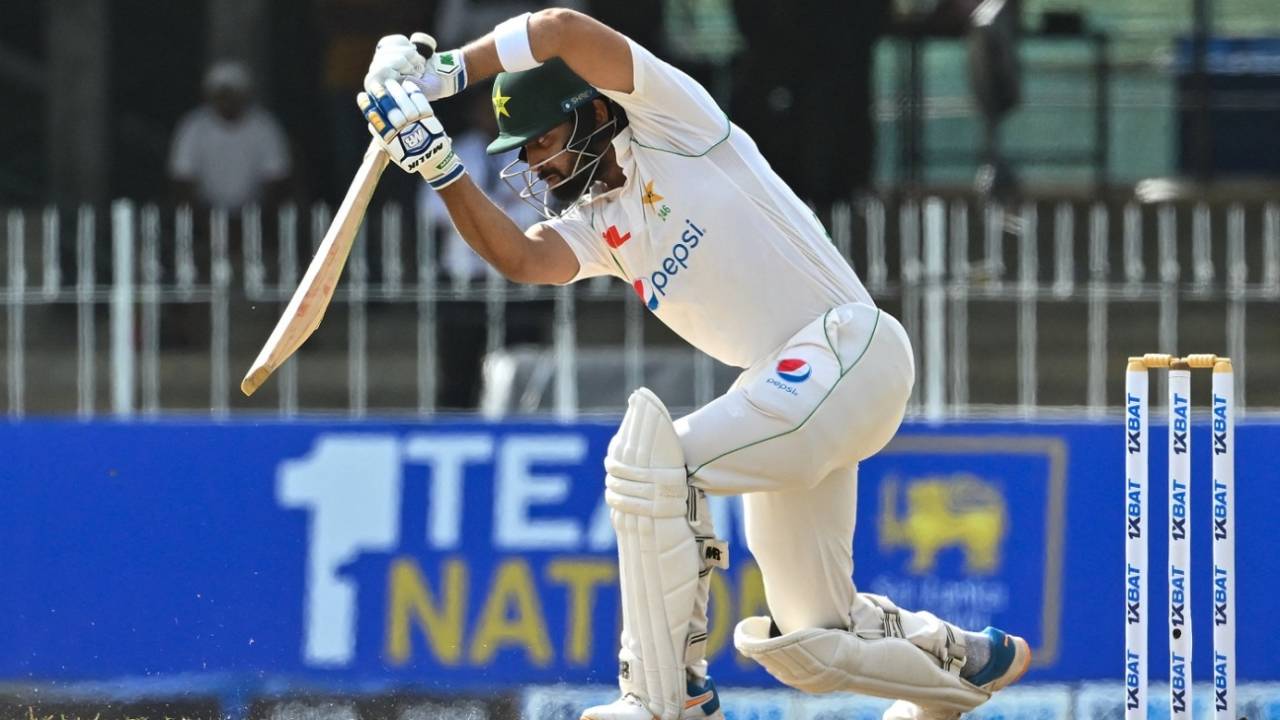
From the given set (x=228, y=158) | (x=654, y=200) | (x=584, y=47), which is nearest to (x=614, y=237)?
(x=654, y=200)

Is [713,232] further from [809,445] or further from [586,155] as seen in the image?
[809,445]

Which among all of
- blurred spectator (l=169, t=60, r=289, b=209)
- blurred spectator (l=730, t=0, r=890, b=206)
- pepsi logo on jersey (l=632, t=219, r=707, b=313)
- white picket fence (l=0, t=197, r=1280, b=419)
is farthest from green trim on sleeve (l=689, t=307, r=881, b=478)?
blurred spectator (l=169, t=60, r=289, b=209)

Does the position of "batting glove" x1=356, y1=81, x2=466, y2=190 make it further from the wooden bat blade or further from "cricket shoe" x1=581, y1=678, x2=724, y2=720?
"cricket shoe" x1=581, y1=678, x2=724, y2=720

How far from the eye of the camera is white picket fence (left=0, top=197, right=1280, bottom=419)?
8.80m

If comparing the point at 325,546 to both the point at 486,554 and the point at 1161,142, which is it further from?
the point at 1161,142

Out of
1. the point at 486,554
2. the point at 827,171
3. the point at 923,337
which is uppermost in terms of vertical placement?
the point at 827,171

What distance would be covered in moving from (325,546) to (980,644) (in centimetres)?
202

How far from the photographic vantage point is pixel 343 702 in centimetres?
574

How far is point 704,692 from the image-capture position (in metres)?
4.66

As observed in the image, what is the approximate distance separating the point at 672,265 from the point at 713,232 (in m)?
0.12

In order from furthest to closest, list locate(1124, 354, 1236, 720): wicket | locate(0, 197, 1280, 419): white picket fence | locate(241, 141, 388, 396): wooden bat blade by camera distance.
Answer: locate(0, 197, 1280, 419): white picket fence
locate(241, 141, 388, 396): wooden bat blade
locate(1124, 354, 1236, 720): wicket

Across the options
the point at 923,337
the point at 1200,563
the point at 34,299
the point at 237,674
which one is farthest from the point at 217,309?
the point at 1200,563

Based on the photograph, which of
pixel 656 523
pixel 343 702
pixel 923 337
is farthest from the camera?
pixel 923 337

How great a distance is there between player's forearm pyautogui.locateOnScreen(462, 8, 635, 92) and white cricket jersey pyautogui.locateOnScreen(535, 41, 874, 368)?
88mm
